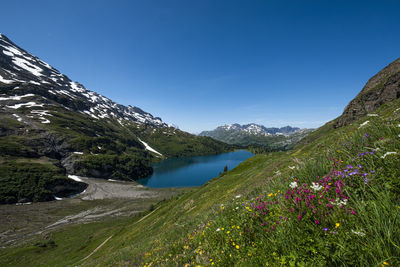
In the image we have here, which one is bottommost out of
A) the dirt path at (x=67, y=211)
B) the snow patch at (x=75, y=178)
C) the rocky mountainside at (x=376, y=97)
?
the dirt path at (x=67, y=211)

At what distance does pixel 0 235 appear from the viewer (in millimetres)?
67750

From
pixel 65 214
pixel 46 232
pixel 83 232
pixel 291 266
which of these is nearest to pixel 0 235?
pixel 46 232

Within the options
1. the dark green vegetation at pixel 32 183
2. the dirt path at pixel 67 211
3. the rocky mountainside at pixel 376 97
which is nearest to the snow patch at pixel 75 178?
the dark green vegetation at pixel 32 183

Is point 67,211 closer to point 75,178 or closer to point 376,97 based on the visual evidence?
point 75,178

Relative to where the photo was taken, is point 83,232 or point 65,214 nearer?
point 83,232

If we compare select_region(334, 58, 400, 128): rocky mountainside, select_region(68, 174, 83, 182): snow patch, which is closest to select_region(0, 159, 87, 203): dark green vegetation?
select_region(68, 174, 83, 182): snow patch

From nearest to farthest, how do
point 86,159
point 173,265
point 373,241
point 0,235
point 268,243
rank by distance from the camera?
point 373,241, point 268,243, point 173,265, point 0,235, point 86,159

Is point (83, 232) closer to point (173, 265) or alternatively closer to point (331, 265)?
point (173, 265)

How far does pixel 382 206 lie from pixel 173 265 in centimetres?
599

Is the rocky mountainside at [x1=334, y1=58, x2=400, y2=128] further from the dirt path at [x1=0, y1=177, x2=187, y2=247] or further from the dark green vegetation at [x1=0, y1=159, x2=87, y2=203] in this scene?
the dark green vegetation at [x1=0, y1=159, x2=87, y2=203]

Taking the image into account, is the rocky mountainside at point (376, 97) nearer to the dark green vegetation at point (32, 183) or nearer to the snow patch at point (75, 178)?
the dark green vegetation at point (32, 183)

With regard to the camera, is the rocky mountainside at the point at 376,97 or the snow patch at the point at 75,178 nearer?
the rocky mountainside at the point at 376,97

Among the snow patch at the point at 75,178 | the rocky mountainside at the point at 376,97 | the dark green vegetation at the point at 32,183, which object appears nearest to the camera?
the rocky mountainside at the point at 376,97

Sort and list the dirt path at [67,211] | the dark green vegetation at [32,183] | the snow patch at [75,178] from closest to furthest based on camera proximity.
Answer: the dirt path at [67,211] < the dark green vegetation at [32,183] < the snow patch at [75,178]
